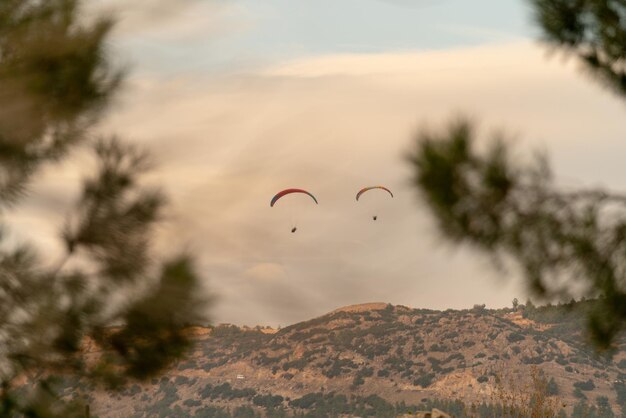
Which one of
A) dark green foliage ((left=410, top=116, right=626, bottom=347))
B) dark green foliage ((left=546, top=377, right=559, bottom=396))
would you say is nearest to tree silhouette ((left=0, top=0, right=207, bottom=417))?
dark green foliage ((left=410, top=116, right=626, bottom=347))

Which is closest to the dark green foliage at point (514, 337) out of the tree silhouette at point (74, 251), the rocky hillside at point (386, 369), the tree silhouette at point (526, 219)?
the rocky hillside at point (386, 369)

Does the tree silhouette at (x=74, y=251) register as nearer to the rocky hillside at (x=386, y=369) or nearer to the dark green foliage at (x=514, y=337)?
the rocky hillside at (x=386, y=369)

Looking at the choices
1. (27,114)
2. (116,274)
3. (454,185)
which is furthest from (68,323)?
(454,185)

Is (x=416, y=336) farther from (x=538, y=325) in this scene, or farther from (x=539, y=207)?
(x=539, y=207)

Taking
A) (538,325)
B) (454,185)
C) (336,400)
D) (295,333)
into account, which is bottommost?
(454,185)

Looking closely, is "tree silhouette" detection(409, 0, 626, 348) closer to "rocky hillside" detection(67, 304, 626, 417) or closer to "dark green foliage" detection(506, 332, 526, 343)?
"rocky hillside" detection(67, 304, 626, 417)

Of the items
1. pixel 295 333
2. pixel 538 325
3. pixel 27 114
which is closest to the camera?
pixel 27 114

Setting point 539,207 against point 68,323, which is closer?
point 68,323

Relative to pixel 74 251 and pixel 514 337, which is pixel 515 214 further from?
pixel 514 337

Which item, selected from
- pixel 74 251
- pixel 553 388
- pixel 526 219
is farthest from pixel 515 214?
pixel 553 388
